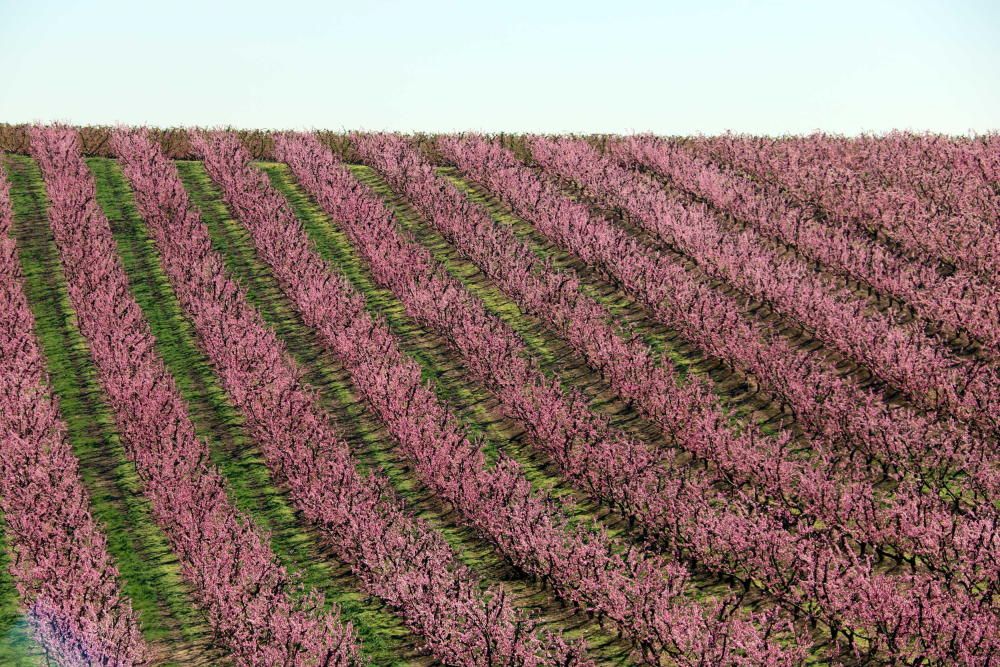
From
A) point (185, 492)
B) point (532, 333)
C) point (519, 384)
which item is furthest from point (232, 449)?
point (532, 333)

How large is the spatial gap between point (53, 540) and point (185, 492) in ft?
3.44

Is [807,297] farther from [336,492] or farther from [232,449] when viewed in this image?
[232,449]

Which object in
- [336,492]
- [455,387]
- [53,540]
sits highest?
[455,387]

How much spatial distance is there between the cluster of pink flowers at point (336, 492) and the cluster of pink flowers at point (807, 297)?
5084 millimetres

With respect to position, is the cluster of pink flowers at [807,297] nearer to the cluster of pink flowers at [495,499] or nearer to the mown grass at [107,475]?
the cluster of pink flowers at [495,499]

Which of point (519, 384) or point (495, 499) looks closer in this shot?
point (495, 499)

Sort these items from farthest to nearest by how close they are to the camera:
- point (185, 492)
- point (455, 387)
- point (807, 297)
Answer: point (807, 297) → point (455, 387) → point (185, 492)

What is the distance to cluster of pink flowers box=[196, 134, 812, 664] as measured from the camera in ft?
24.3

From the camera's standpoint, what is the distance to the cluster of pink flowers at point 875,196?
1430 centimetres

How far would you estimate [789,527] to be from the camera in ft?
29.0

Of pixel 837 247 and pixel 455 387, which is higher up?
pixel 837 247

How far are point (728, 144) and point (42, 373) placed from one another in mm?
12190

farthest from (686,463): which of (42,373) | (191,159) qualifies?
(191,159)

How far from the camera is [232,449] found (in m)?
10.7
